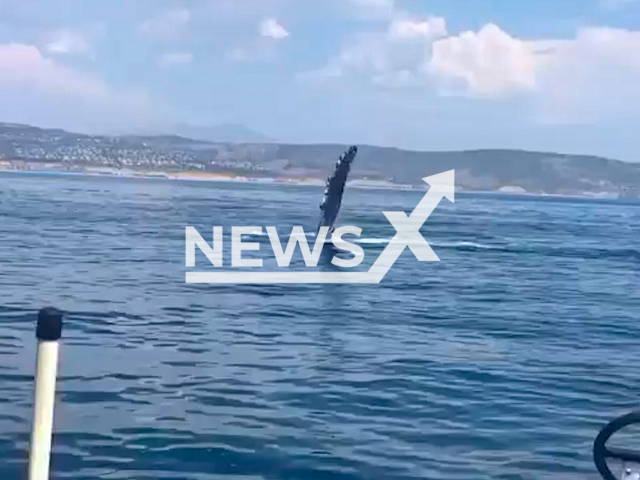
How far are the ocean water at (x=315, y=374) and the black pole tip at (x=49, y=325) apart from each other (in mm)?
6052

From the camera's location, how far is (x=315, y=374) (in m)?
17.4

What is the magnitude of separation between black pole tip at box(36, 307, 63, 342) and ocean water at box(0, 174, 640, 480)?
6052mm

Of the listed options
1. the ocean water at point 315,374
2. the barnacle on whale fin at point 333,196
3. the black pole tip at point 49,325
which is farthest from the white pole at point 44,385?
the barnacle on whale fin at point 333,196

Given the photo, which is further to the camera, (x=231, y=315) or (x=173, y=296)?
(x=173, y=296)

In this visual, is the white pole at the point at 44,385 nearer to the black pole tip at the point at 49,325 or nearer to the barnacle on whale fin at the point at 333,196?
the black pole tip at the point at 49,325

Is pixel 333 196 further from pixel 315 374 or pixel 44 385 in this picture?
pixel 44 385

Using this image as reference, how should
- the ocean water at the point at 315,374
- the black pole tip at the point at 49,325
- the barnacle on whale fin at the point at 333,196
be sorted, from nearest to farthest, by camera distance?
the black pole tip at the point at 49,325 → the ocean water at the point at 315,374 → the barnacle on whale fin at the point at 333,196

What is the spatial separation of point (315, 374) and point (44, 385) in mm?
12151

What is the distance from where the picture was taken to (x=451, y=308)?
28156 millimetres

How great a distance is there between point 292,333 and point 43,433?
16.6 metres

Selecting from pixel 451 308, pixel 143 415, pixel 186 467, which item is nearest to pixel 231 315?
pixel 451 308

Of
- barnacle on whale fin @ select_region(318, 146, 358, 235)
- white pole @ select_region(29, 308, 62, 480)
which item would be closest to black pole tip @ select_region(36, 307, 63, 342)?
white pole @ select_region(29, 308, 62, 480)

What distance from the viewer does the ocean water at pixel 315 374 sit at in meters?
12.2

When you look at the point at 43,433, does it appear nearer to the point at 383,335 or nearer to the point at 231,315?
the point at 383,335
